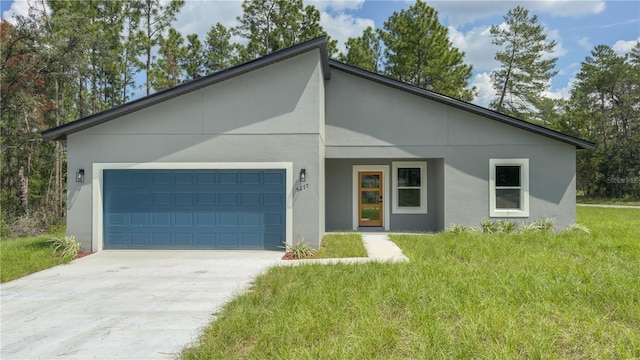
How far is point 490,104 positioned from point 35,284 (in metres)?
38.1

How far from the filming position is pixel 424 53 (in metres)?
24.2

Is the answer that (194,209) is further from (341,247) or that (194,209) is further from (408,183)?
(408,183)

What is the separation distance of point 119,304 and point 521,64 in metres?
37.2

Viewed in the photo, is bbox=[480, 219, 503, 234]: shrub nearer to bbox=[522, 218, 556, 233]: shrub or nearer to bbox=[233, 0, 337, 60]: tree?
bbox=[522, 218, 556, 233]: shrub

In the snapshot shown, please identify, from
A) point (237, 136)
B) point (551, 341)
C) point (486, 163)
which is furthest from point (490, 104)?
point (551, 341)

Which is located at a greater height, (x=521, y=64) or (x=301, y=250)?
(x=521, y=64)

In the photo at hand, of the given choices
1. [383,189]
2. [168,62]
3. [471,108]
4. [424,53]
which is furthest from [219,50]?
[471,108]

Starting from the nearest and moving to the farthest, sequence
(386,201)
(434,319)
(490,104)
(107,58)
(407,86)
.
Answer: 1. (434,319)
2. (407,86)
3. (386,201)
4. (107,58)
5. (490,104)

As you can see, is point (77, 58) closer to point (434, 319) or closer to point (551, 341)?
point (434, 319)

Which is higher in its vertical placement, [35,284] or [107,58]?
[107,58]

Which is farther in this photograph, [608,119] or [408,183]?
[608,119]

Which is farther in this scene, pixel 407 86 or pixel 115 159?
pixel 407 86

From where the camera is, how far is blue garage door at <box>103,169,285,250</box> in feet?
30.4

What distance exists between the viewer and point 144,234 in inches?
372
